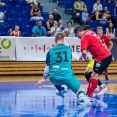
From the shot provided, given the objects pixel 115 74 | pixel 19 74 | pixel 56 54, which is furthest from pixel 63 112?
pixel 115 74

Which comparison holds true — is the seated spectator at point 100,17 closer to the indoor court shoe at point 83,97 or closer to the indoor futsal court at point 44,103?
the indoor futsal court at point 44,103

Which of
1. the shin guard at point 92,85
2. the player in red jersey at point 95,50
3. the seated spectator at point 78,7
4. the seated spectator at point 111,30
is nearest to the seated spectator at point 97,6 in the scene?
the seated spectator at point 78,7

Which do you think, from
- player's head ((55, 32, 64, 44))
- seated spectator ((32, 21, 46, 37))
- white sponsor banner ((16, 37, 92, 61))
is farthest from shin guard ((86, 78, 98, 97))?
seated spectator ((32, 21, 46, 37))

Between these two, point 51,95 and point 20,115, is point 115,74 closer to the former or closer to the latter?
point 51,95

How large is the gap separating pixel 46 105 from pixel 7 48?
346 inches

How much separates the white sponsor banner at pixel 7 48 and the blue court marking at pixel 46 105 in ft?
16.4

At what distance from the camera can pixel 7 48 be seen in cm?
1933

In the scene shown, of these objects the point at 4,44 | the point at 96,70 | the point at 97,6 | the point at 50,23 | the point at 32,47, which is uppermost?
the point at 97,6

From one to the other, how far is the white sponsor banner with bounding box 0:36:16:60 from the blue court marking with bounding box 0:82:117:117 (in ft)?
16.4

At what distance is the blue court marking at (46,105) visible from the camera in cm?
955

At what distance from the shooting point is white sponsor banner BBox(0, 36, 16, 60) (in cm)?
1923

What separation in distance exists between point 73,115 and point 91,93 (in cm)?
271

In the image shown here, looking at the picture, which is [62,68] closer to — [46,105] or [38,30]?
[46,105]

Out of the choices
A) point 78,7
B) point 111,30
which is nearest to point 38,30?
point 111,30
